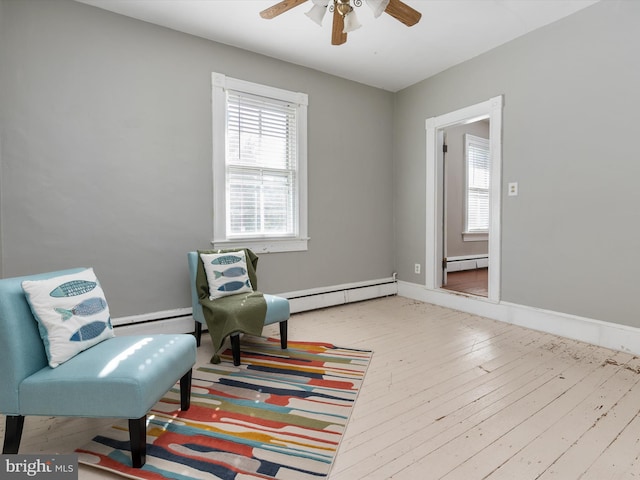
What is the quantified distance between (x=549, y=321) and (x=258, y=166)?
10.8 feet

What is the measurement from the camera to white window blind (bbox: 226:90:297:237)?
11.8 feet

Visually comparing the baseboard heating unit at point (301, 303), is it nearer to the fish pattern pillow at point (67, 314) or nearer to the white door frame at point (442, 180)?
the white door frame at point (442, 180)

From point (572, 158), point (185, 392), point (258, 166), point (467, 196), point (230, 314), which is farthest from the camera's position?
point (467, 196)

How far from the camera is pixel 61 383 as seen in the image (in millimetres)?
1486

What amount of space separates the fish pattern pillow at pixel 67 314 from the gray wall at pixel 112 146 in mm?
1211

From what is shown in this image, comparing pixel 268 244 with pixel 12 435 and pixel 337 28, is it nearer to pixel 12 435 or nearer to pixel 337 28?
pixel 337 28

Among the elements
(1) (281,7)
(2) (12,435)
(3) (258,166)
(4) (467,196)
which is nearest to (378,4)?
(1) (281,7)

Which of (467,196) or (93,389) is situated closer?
(93,389)

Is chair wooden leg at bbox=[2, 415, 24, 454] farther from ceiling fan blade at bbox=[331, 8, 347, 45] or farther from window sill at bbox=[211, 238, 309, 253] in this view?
ceiling fan blade at bbox=[331, 8, 347, 45]

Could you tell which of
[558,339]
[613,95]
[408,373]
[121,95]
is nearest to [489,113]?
[613,95]

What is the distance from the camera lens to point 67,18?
277 centimetres

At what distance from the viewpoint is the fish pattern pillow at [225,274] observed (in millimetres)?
2912

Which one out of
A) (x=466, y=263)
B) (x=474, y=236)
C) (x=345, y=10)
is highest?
(x=345, y=10)

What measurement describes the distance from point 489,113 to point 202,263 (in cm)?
335
